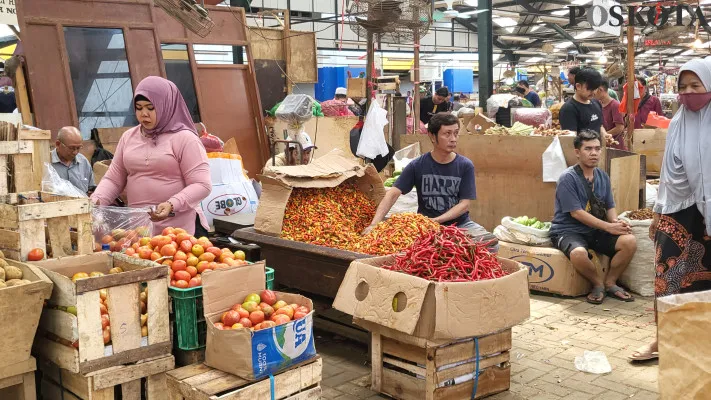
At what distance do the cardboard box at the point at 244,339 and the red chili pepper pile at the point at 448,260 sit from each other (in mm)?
718

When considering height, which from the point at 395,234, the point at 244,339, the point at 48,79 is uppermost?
the point at 48,79

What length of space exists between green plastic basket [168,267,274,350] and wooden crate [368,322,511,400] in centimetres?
106

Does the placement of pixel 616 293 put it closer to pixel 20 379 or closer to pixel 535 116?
pixel 20 379

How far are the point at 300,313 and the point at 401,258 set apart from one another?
2.89ft

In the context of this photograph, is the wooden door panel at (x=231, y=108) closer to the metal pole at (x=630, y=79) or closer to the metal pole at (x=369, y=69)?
the metal pole at (x=369, y=69)

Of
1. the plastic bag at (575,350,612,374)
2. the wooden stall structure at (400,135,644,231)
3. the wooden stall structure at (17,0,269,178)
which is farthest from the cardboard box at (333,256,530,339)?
the wooden stall structure at (17,0,269,178)

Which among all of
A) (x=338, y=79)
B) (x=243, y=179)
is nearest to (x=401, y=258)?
(x=243, y=179)

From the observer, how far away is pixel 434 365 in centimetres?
383

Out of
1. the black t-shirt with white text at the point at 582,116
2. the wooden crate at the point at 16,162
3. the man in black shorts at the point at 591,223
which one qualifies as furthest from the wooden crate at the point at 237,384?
the black t-shirt with white text at the point at 582,116

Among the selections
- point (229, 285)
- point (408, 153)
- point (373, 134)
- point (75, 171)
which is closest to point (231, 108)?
point (373, 134)

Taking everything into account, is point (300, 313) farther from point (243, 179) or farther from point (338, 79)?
point (338, 79)

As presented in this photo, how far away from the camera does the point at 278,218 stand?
514cm

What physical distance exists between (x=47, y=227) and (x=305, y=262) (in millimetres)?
1767

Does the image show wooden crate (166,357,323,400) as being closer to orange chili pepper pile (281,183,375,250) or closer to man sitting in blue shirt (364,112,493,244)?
orange chili pepper pile (281,183,375,250)
